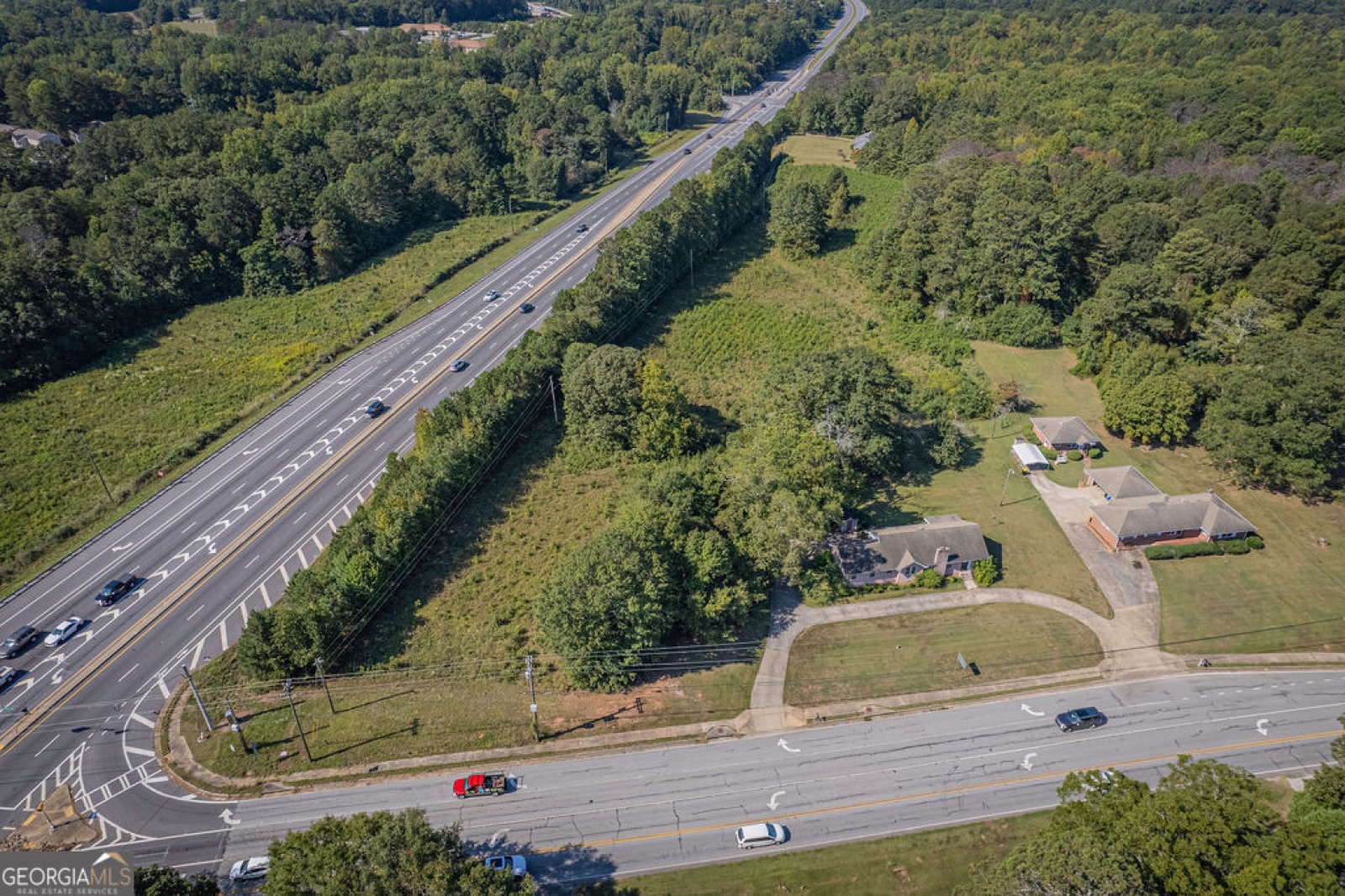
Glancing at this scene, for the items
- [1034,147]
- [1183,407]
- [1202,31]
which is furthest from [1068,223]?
[1202,31]

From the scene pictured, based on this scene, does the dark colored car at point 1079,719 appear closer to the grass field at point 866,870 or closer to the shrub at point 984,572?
the grass field at point 866,870

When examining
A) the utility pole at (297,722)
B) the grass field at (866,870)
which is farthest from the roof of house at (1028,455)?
the utility pole at (297,722)

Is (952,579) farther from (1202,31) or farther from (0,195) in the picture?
(1202,31)

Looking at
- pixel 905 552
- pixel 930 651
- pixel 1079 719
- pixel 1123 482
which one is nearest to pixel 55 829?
pixel 930 651

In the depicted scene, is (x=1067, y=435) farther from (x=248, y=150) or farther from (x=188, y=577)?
(x=248, y=150)

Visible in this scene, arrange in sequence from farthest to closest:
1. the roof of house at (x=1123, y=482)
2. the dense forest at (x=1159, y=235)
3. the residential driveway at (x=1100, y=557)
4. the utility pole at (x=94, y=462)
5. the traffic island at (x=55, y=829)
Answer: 1. the dense forest at (x=1159, y=235)
2. the utility pole at (x=94, y=462)
3. the roof of house at (x=1123, y=482)
4. the residential driveway at (x=1100, y=557)
5. the traffic island at (x=55, y=829)

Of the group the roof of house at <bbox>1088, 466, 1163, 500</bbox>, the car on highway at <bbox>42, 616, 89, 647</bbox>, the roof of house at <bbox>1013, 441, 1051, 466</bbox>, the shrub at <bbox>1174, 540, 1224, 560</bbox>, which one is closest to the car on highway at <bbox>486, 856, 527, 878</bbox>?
the car on highway at <bbox>42, 616, 89, 647</bbox>
